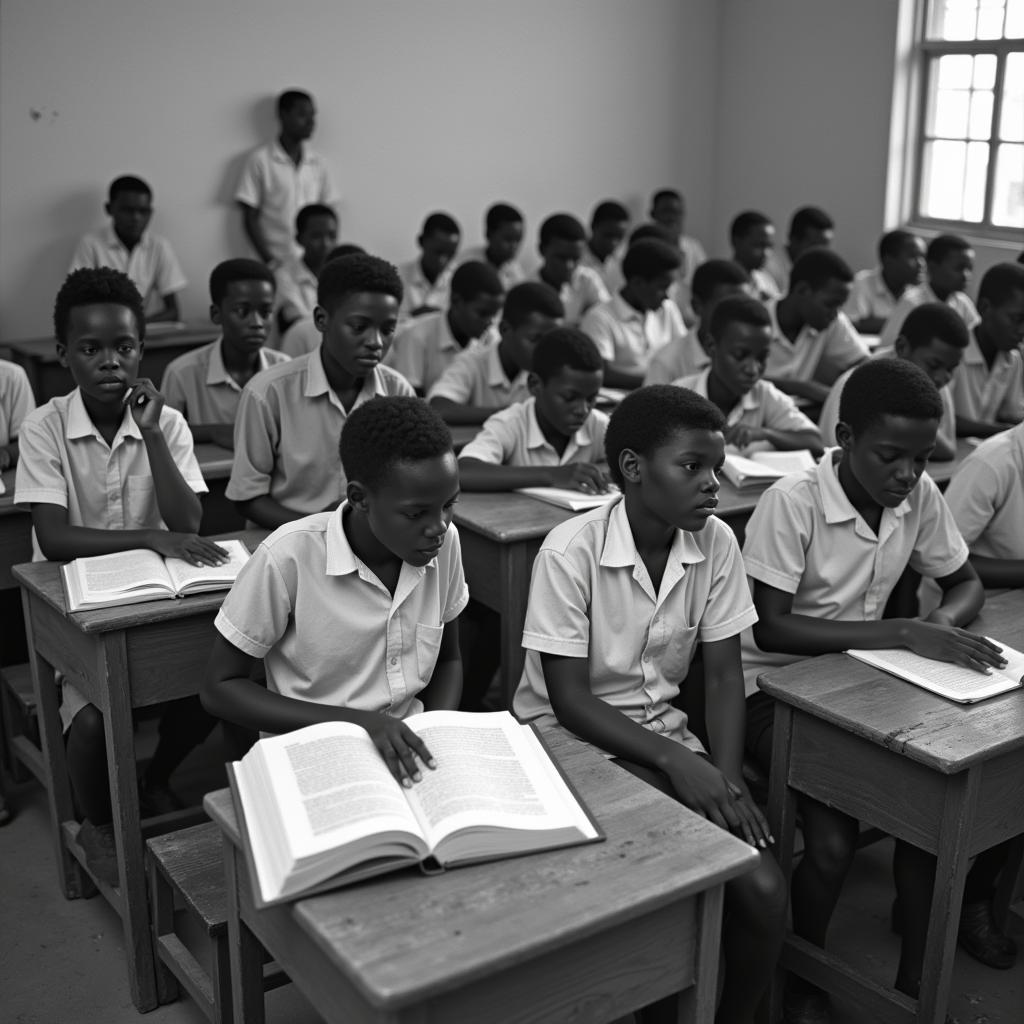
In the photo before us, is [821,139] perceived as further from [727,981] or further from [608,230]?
[727,981]

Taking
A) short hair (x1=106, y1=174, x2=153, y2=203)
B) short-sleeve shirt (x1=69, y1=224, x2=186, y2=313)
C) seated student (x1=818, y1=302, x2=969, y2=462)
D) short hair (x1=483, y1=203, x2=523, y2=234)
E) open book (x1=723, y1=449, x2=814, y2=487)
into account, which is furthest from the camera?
short hair (x1=483, y1=203, x2=523, y2=234)

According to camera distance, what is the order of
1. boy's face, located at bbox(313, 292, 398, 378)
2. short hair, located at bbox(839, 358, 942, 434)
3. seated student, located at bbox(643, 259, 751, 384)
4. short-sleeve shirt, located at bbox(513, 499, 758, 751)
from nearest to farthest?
1. short-sleeve shirt, located at bbox(513, 499, 758, 751)
2. short hair, located at bbox(839, 358, 942, 434)
3. boy's face, located at bbox(313, 292, 398, 378)
4. seated student, located at bbox(643, 259, 751, 384)

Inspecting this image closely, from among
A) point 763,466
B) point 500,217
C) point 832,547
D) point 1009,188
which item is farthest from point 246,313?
point 1009,188

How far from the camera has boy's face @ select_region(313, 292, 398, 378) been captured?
2.78 meters

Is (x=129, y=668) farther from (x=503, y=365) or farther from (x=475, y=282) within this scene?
(x=475, y=282)

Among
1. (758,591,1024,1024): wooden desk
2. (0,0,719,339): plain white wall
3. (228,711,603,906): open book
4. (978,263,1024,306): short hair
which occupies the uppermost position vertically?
(0,0,719,339): plain white wall

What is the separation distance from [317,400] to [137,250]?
3302 millimetres

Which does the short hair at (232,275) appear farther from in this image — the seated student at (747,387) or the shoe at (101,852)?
the shoe at (101,852)

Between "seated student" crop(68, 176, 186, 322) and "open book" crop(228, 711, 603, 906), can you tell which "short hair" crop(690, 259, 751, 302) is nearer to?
"seated student" crop(68, 176, 186, 322)

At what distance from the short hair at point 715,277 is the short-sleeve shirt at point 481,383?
3.26 feet

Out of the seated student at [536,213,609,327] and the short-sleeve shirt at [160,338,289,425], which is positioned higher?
the seated student at [536,213,609,327]

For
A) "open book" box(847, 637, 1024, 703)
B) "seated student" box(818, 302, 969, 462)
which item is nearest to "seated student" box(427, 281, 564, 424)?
"seated student" box(818, 302, 969, 462)

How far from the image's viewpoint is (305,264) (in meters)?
6.08

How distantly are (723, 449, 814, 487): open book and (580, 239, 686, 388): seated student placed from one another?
69.2 inches
